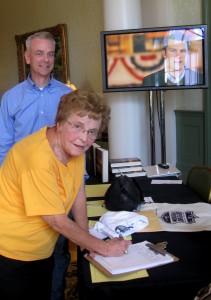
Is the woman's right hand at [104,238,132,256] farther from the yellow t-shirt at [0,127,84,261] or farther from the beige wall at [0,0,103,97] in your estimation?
the beige wall at [0,0,103,97]

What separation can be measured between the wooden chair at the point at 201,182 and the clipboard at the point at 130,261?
3.10ft

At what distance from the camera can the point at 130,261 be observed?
1395 millimetres

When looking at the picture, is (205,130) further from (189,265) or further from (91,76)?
(189,265)

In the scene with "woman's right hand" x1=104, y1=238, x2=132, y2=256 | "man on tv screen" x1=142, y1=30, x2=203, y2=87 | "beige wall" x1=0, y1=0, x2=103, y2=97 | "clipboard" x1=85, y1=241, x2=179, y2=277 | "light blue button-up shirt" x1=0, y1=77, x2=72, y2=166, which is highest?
"beige wall" x1=0, y1=0, x2=103, y2=97

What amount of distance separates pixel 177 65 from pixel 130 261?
230cm

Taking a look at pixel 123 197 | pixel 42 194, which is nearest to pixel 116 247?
pixel 42 194

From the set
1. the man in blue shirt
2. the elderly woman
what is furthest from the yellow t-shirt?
the man in blue shirt

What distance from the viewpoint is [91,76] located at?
5.01m

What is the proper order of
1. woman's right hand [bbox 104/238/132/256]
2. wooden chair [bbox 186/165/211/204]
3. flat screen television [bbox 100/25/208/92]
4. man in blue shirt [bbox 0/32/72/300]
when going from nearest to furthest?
woman's right hand [bbox 104/238/132/256] < man in blue shirt [bbox 0/32/72/300] < wooden chair [bbox 186/165/211/204] < flat screen television [bbox 100/25/208/92]

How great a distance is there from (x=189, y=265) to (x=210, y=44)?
2830 millimetres

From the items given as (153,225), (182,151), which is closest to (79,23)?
(182,151)

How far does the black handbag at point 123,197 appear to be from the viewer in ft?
6.33

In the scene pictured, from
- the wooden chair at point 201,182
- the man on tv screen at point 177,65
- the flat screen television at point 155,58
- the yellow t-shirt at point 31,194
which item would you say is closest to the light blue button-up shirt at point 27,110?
the yellow t-shirt at point 31,194

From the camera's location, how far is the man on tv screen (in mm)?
3303
